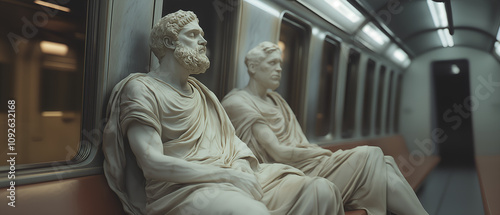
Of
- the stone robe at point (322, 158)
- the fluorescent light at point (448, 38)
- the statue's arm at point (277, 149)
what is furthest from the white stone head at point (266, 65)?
the fluorescent light at point (448, 38)

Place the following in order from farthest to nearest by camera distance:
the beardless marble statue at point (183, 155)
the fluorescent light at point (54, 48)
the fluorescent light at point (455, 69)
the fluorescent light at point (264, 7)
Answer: the fluorescent light at point (264, 7)
the fluorescent light at point (455, 69)
the fluorescent light at point (54, 48)
the beardless marble statue at point (183, 155)

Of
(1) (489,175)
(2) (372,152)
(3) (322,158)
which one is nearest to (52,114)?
(3) (322,158)

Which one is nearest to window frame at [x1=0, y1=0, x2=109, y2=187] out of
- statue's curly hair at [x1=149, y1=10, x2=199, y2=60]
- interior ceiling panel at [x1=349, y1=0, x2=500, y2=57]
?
statue's curly hair at [x1=149, y1=10, x2=199, y2=60]

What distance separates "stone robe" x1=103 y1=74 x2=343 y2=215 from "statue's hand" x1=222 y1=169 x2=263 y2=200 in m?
0.03

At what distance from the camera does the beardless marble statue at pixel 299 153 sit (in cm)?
239

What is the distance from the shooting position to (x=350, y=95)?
3621 mm

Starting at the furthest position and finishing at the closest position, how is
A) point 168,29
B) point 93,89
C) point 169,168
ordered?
point 93,89
point 168,29
point 169,168

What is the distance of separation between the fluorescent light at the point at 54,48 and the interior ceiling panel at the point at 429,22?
239 centimetres

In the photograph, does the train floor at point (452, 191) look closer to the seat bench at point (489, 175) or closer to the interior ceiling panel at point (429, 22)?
the seat bench at point (489, 175)

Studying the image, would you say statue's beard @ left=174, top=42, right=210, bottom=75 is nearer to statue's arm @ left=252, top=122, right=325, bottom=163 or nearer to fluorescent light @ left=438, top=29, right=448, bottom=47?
statue's arm @ left=252, top=122, right=325, bottom=163

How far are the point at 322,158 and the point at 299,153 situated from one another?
7.1 inches

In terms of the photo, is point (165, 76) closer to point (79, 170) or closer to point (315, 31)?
point (79, 170)

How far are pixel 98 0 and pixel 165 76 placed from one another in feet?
2.07

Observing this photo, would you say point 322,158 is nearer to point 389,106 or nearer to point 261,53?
point 389,106
